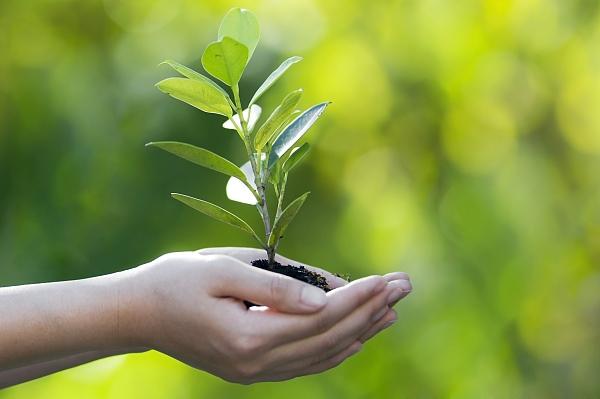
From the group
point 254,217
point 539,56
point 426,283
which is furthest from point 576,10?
point 254,217

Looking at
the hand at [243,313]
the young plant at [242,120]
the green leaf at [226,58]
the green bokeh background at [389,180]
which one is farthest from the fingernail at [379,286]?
the green bokeh background at [389,180]

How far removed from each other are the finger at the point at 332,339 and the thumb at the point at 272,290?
4 cm

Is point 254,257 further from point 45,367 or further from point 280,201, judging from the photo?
point 45,367

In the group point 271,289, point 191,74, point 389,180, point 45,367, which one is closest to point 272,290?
point 271,289

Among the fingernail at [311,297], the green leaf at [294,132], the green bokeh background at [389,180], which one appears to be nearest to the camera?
the fingernail at [311,297]

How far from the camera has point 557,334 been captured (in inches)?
56.9

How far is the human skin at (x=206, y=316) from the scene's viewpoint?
23.5 inches

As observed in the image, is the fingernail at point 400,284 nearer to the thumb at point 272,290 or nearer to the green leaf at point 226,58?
the thumb at point 272,290

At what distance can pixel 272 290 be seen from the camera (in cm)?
59

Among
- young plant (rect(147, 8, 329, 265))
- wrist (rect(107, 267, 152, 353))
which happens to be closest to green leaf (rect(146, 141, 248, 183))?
young plant (rect(147, 8, 329, 265))

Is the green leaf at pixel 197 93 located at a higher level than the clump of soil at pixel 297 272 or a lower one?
higher

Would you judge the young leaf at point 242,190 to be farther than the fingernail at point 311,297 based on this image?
Yes

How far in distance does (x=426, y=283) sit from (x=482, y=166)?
241 mm


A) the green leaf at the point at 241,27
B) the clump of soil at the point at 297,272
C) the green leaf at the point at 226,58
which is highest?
the green leaf at the point at 241,27
